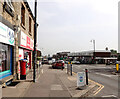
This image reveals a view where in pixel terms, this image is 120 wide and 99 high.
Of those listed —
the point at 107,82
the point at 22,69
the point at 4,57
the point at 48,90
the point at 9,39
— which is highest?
the point at 9,39

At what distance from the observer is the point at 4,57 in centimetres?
992

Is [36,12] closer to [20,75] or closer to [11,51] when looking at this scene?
[11,51]

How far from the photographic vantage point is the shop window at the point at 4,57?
30.7ft

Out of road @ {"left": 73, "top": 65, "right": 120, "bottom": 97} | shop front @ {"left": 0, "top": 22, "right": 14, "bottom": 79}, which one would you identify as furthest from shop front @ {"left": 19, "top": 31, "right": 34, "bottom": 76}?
road @ {"left": 73, "top": 65, "right": 120, "bottom": 97}

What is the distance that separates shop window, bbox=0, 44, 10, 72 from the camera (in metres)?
9.37

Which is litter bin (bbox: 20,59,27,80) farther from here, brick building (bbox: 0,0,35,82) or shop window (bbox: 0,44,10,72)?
shop window (bbox: 0,44,10,72)

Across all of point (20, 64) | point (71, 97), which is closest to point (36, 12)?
point (20, 64)

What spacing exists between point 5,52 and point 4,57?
37 centimetres

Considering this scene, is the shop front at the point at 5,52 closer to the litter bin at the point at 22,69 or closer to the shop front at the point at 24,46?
the litter bin at the point at 22,69

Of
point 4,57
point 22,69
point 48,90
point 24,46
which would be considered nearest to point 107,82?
point 48,90

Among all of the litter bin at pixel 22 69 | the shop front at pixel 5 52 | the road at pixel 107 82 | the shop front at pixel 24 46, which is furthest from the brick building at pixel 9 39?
the road at pixel 107 82

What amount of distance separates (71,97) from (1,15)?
20.3 feet

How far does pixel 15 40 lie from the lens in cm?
1155

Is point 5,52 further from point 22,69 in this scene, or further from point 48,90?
point 48,90
